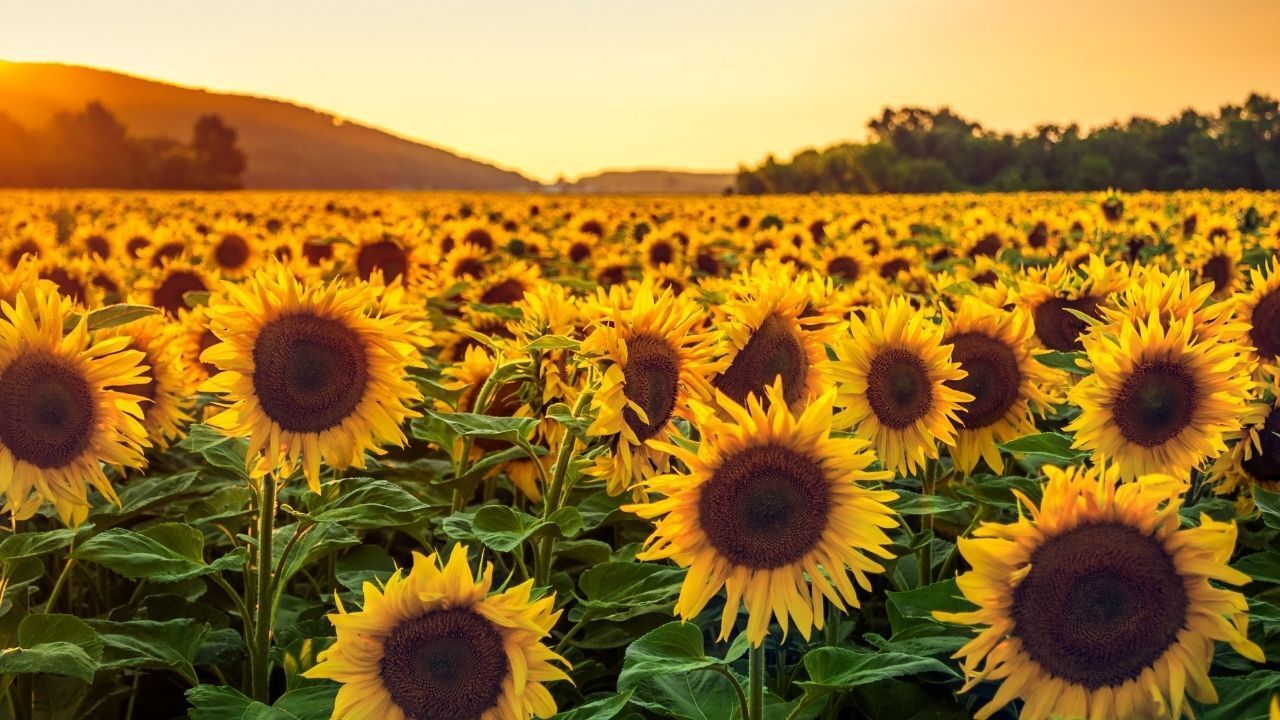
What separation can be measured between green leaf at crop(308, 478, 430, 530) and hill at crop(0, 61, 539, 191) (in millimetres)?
144307

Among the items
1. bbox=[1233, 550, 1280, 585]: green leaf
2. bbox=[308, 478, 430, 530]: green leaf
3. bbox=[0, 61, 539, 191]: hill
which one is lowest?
bbox=[0, 61, 539, 191]: hill

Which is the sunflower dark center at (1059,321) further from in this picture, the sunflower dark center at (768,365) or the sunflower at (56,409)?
the sunflower at (56,409)

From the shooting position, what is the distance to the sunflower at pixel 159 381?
4445 millimetres

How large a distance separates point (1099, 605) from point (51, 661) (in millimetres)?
2397

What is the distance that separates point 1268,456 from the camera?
369 cm

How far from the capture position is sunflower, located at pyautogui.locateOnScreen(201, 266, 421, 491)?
3.13 metres

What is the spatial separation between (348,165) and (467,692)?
176 metres

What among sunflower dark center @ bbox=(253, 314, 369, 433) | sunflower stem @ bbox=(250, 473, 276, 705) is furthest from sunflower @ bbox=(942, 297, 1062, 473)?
sunflower stem @ bbox=(250, 473, 276, 705)

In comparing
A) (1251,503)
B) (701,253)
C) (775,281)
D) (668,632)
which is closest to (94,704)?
(668,632)

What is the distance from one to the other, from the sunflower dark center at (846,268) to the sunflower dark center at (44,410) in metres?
7.14

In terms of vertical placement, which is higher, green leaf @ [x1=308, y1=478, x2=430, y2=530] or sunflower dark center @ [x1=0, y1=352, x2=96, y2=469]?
sunflower dark center @ [x1=0, y1=352, x2=96, y2=469]

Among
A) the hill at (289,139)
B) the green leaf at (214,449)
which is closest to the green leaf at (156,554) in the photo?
the green leaf at (214,449)

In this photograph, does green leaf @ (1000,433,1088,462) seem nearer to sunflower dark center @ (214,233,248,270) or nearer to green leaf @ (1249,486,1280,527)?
green leaf @ (1249,486,1280,527)

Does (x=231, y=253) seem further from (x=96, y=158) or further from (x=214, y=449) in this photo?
(x=96, y=158)
